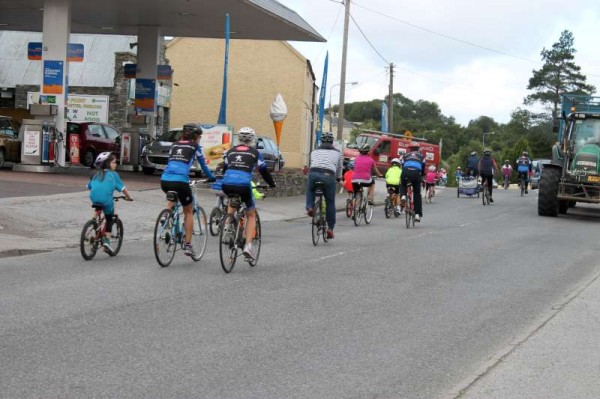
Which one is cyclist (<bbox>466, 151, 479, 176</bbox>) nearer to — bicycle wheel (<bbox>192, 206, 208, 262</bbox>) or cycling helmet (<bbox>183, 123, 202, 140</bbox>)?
bicycle wheel (<bbox>192, 206, 208, 262</bbox>)

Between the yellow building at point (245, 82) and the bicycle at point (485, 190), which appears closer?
the bicycle at point (485, 190)

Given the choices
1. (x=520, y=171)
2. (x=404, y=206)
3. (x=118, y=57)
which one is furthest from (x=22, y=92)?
(x=404, y=206)

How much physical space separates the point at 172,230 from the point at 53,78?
669 inches

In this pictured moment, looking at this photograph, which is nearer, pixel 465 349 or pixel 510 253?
pixel 465 349

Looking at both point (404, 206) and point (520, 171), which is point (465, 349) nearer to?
point (404, 206)

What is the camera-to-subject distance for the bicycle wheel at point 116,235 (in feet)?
41.1

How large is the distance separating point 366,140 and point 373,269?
30.8 m

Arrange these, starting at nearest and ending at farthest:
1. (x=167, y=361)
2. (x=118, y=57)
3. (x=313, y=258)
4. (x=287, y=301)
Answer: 1. (x=167, y=361)
2. (x=287, y=301)
3. (x=313, y=258)
4. (x=118, y=57)

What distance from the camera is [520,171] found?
38844mm

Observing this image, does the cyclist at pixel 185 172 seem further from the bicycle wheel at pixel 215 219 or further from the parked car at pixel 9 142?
the parked car at pixel 9 142

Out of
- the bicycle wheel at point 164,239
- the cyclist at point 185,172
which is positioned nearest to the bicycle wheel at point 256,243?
the cyclist at point 185,172

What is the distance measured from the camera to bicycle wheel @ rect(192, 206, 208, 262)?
12031 mm

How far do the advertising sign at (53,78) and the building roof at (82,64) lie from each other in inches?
827

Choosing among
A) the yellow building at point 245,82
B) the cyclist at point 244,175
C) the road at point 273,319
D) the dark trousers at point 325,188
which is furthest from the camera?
the yellow building at point 245,82
